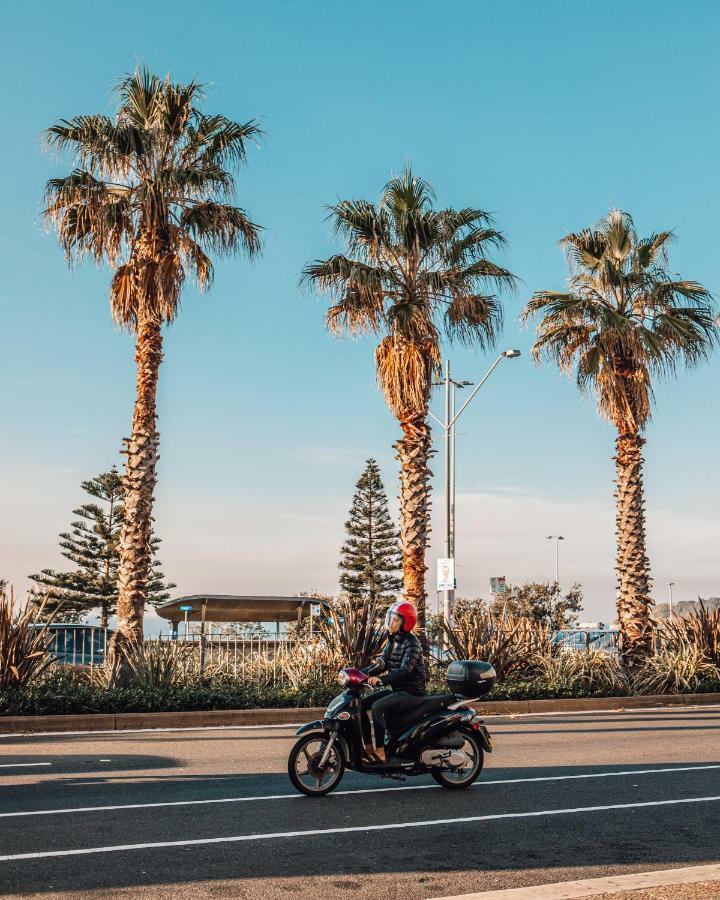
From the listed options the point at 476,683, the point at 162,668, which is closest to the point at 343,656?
the point at 162,668

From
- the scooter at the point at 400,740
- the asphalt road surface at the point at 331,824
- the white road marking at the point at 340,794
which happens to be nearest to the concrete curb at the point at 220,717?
the asphalt road surface at the point at 331,824

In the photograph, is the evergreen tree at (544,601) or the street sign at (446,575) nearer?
the street sign at (446,575)

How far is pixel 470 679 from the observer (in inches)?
384

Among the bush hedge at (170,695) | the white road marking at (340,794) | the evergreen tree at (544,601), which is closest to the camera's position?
the white road marking at (340,794)

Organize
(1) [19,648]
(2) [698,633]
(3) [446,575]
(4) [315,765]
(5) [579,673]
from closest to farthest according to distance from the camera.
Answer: (4) [315,765], (1) [19,648], (5) [579,673], (2) [698,633], (3) [446,575]

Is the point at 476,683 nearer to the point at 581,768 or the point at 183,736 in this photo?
the point at 581,768

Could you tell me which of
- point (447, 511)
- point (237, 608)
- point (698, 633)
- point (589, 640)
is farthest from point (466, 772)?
point (237, 608)

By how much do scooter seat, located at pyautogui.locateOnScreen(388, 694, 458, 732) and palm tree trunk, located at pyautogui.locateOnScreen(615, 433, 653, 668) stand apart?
48.0 ft

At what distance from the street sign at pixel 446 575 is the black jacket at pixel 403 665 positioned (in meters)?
17.6

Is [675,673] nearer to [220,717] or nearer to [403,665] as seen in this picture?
[220,717]

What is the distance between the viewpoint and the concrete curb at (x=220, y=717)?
15.6m

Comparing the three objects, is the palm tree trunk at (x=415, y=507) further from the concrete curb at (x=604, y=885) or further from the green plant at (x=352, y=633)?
the concrete curb at (x=604, y=885)

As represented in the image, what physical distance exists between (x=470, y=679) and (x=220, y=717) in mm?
7969

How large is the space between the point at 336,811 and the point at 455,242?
17570mm
